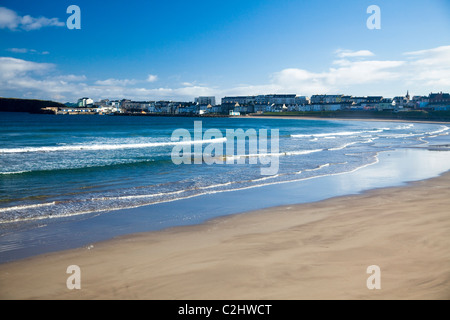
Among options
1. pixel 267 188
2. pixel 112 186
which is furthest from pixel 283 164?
pixel 112 186

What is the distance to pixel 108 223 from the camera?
759cm

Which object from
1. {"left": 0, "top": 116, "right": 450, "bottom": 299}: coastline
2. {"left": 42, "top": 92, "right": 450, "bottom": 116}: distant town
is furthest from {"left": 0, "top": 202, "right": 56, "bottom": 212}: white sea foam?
{"left": 42, "top": 92, "right": 450, "bottom": 116}: distant town

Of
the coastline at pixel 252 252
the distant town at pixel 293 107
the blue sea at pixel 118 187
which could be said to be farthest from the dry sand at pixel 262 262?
the distant town at pixel 293 107

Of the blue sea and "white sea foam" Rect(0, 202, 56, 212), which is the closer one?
the blue sea

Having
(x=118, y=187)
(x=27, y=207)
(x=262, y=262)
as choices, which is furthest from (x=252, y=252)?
(x=118, y=187)

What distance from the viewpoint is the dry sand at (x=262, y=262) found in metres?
4.35

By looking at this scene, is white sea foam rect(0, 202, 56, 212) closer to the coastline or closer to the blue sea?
the blue sea

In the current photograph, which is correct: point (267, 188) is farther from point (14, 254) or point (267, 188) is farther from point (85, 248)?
point (14, 254)

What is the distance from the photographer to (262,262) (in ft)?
17.3

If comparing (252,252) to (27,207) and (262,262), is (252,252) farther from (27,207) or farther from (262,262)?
(27,207)

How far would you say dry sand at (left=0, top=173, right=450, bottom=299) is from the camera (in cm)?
435

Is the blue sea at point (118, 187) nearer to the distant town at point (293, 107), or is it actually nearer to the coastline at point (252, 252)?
the coastline at point (252, 252)

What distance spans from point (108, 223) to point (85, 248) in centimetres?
159

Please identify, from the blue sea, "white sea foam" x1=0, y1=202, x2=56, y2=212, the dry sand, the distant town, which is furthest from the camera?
the distant town
